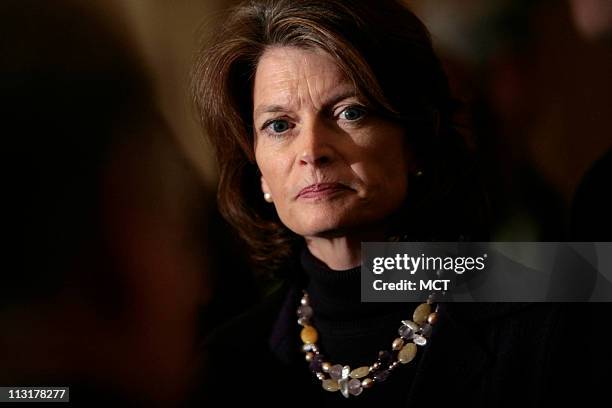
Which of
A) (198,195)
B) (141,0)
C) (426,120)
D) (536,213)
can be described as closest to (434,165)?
(426,120)

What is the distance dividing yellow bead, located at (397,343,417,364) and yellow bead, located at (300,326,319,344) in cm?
16

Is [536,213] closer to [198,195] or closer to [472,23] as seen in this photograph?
[472,23]

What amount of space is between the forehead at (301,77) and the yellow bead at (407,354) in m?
0.40

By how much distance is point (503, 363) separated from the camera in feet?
3.14

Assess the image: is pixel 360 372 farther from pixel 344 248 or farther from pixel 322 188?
pixel 322 188

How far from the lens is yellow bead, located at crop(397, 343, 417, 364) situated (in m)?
1.02

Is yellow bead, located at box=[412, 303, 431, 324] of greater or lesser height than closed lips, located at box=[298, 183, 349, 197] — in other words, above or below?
below

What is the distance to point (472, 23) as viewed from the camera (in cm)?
112

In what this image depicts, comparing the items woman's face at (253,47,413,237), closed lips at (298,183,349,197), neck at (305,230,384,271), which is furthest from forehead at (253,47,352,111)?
neck at (305,230,384,271)

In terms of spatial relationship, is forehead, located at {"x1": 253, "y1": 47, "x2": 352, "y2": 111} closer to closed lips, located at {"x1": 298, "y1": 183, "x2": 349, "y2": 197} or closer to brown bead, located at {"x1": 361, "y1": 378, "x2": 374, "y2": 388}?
closed lips, located at {"x1": 298, "y1": 183, "x2": 349, "y2": 197}

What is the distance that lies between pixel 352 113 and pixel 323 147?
7 centimetres

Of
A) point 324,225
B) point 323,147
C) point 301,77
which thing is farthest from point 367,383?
point 301,77

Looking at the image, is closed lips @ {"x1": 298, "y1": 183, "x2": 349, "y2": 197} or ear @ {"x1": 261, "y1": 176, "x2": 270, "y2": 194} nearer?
closed lips @ {"x1": 298, "y1": 183, "x2": 349, "y2": 197}

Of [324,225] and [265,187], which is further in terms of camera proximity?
[265,187]
